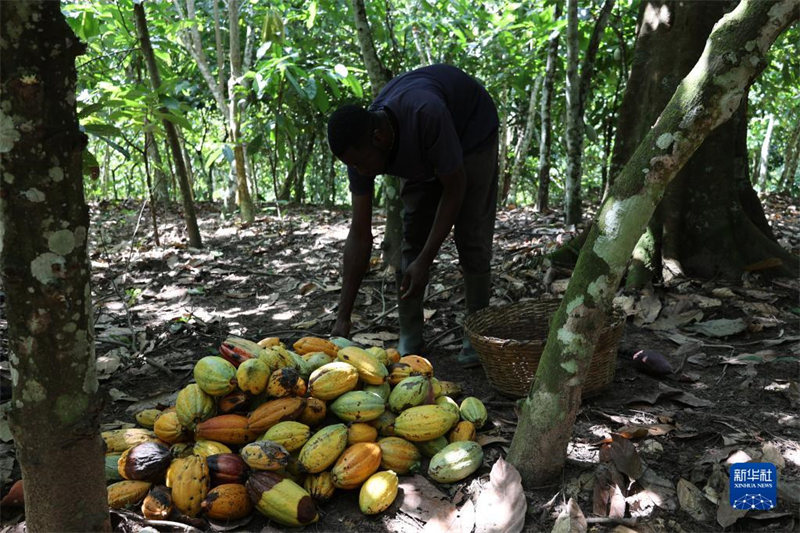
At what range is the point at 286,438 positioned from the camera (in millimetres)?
2006

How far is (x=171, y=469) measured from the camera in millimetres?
1889

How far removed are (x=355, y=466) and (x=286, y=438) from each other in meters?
0.27

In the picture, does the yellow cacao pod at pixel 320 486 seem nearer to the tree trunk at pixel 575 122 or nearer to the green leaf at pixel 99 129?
the green leaf at pixel 99 129

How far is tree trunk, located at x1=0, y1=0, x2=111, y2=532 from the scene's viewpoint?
1.10 meters

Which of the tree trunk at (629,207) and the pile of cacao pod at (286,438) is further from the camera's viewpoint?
the pile of cacao pod at (286,438)

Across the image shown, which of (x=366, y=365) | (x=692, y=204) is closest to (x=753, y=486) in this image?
(x=366, y=365)

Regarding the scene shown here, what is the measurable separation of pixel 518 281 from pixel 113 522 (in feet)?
9.55

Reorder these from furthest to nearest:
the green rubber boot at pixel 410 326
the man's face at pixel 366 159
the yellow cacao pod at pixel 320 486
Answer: the green rubber boot at pixel 410 326, the man's face at pixel 366 159, the yellow cacao pod at pixel 320 486

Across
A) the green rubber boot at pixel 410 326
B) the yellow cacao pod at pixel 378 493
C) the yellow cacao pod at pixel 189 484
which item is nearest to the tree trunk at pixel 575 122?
the green rubber boot at pixel 410 326

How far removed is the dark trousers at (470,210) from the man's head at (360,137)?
0.46 meters

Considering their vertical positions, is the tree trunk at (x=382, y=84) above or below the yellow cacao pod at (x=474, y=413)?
above

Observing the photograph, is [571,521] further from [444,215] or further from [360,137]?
[360,137]

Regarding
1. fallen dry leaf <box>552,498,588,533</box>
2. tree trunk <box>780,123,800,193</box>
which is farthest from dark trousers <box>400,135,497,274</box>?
A: tree trunk <box>780,123,800,193</box>

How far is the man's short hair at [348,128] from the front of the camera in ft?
7.58
